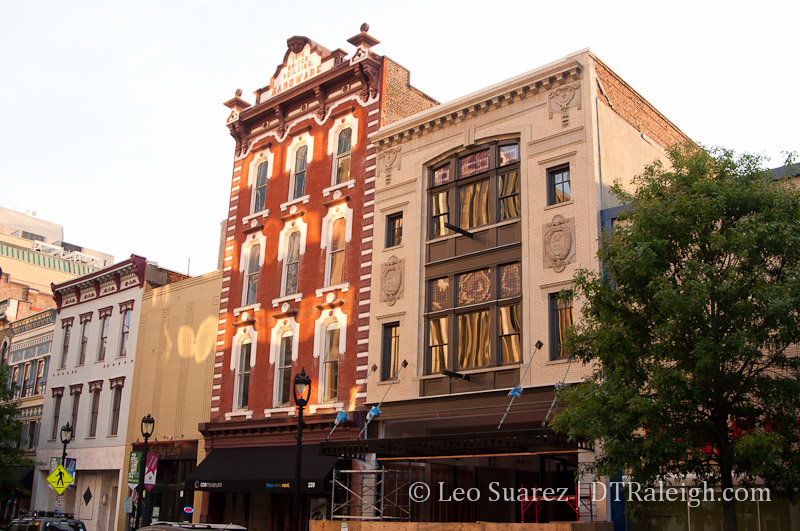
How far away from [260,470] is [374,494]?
5.54m

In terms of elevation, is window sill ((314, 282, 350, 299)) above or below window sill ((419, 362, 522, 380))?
above

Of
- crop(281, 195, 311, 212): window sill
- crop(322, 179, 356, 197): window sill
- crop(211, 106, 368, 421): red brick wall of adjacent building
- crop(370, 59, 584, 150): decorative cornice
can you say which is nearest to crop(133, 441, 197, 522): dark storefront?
crop(211, 106, 368, 421): red brick wall of adjacent building

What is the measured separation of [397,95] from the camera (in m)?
32.9

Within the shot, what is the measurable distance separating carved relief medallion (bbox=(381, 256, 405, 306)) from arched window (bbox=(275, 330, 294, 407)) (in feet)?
18.3

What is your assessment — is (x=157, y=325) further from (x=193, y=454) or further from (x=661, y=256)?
(x=661, y=256)

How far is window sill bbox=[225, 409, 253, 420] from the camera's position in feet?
109

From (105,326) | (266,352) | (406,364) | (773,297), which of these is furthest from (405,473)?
(105,326)

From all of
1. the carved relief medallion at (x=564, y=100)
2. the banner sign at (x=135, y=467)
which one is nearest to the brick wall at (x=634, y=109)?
the carved relief medallion at (x=564, y=100)

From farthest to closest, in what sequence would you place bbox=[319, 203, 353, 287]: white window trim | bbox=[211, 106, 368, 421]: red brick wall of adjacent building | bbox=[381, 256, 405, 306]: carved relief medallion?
bbox=[319, 203, 353, 287]: white window trim < bbox=[211, 106, 368, 421]: red brick wall of adjacent building < bbox=[381, 256, 405, 306]: carved relief medallion

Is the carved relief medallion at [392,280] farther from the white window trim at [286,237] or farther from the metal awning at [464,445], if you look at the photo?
the metal awning at [464,445]

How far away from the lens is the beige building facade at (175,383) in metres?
36.3

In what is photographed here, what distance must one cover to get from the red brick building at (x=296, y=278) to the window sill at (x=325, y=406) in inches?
2.5

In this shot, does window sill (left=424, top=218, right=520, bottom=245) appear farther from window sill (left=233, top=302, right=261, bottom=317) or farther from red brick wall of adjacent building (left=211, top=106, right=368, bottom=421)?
window sill (left=233, top=302, right=261, bottom=317)

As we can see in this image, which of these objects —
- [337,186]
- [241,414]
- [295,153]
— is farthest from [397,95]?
[241,414]
